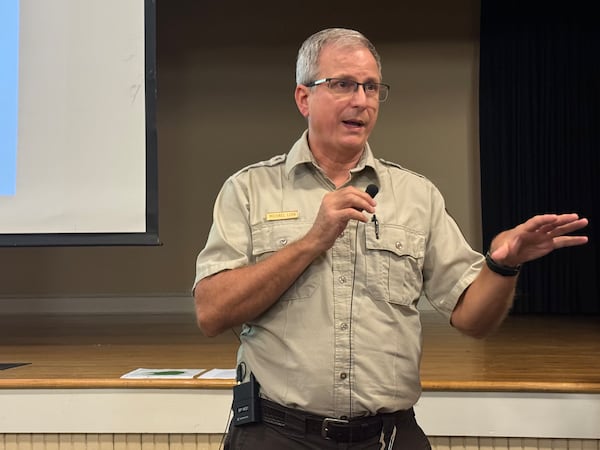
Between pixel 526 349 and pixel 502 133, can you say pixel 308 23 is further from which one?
pixel 526 349

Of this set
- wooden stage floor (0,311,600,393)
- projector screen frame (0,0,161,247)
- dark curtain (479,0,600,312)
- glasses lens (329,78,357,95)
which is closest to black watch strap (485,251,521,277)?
glasses lens (329,78,357,95)

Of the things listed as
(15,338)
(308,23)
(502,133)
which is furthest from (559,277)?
(15,338)

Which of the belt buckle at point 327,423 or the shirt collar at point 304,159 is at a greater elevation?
the shirt collar at point 304,159

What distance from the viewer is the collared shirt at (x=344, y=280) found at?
1.23 m

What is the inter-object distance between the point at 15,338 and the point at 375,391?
287cm

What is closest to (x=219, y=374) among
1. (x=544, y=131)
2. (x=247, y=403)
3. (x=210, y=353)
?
(x=210, y=353)

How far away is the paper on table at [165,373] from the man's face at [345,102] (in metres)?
1.14

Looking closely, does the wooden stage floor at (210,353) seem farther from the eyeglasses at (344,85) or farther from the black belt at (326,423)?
the eyeglasses at (344,85)

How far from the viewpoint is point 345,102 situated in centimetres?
127

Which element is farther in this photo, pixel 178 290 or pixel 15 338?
pixel 178 290

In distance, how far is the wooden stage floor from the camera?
2.11 metres

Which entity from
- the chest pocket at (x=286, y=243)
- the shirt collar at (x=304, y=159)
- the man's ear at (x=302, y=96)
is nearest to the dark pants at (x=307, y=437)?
the chest pocket at (x=286, y=243)

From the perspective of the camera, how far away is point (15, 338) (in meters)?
3.59

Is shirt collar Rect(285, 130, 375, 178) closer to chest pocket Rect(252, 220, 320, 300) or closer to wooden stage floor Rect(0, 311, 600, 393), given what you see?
chest pocket Rect(252, 220, 320, 300)
